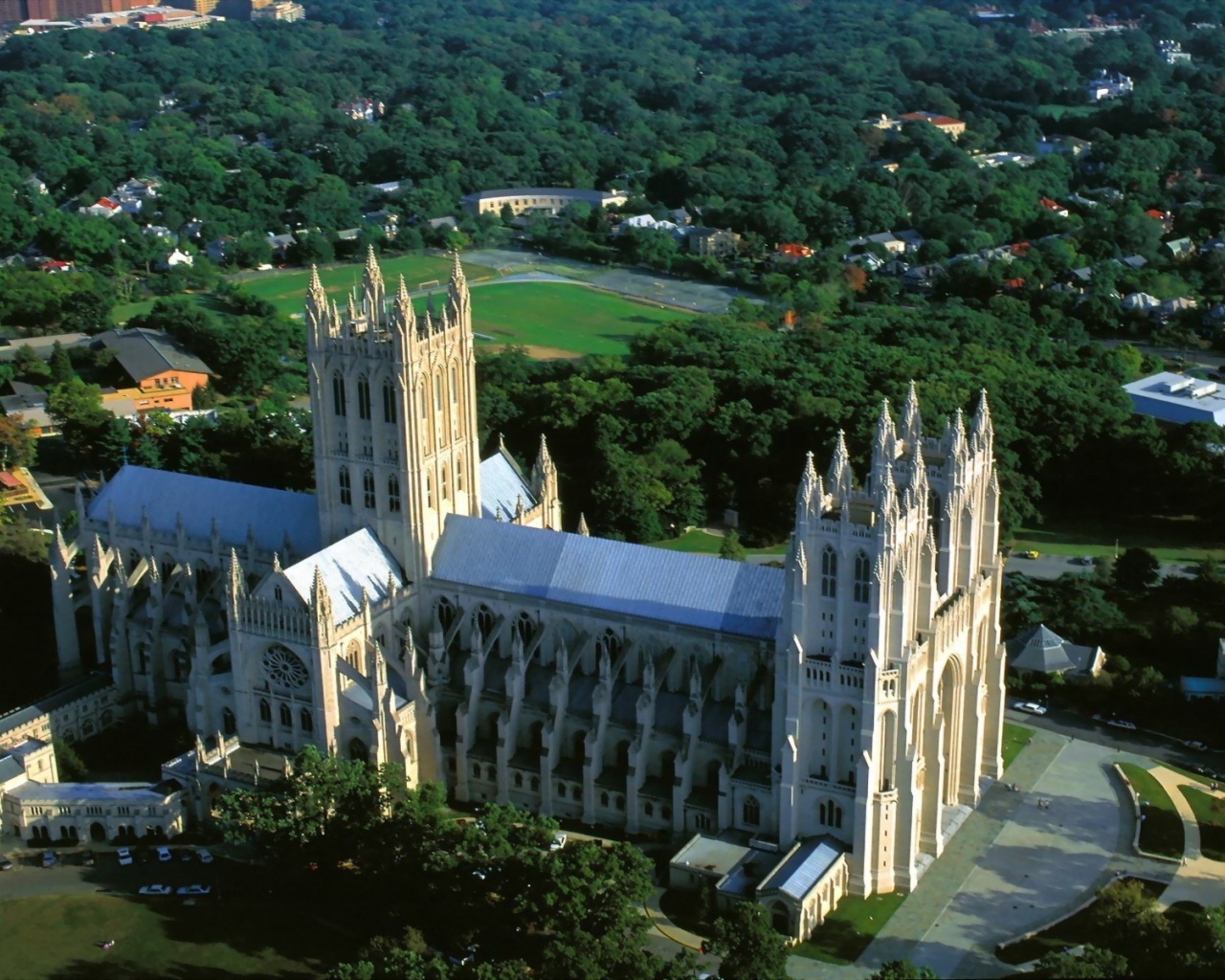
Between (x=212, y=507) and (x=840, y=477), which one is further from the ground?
(x=840, y=477)

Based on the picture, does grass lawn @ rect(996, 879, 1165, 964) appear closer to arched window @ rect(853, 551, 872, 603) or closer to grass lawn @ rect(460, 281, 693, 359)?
arched window @ rect(853, 551, 872, 603)

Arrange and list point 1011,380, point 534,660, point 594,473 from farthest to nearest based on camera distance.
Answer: point 1011,380 → point 594,473 → point 534,660

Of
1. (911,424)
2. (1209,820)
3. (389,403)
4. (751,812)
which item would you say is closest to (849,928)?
(751,812)

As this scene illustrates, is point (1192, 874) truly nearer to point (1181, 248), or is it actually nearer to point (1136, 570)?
point (1136, 570)

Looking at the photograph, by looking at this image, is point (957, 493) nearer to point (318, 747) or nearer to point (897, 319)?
point (318, 747)

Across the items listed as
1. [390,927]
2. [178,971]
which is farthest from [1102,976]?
[178,971]

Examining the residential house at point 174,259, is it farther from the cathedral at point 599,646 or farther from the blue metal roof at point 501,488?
the cathedral at point 599,646
